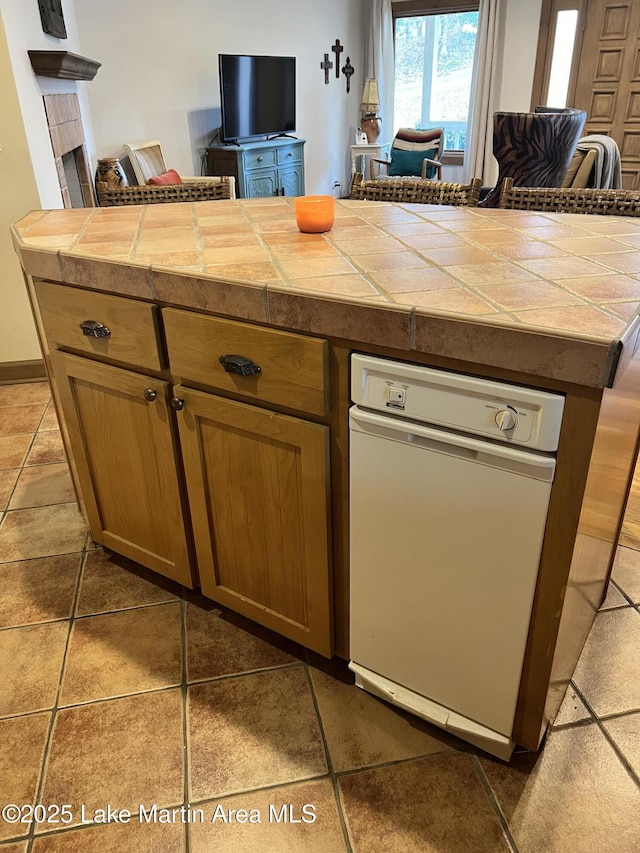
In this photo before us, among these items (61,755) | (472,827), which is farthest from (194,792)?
(472,827)

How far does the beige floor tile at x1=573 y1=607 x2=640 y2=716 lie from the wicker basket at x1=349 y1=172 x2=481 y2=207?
147cm

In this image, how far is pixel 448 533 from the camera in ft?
3.46

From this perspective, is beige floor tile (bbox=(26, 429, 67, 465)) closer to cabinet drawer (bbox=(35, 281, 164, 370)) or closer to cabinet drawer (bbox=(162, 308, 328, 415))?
cabinet drawer (bbox=(35, 281, 164, 370))

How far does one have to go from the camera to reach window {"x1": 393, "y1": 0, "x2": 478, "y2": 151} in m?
6.29

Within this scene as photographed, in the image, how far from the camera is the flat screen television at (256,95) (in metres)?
4.71

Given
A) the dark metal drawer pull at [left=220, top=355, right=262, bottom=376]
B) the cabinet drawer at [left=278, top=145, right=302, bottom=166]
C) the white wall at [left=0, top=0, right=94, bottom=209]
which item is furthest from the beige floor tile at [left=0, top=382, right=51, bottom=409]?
the cabinet drawer at [left=278, top=145, right=302, bottom=166]

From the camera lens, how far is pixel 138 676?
1.47 m

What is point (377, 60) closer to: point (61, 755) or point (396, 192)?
point (396, 192)

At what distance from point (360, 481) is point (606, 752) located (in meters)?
0.78

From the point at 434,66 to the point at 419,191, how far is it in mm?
5293

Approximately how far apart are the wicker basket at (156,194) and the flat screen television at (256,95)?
269 centimetres

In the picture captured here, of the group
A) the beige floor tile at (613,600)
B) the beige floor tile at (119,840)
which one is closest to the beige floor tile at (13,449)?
the beige floor tile at (119,840)

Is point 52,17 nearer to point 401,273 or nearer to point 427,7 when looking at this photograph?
point 401,273

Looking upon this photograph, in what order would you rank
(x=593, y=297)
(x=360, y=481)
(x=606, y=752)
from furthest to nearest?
(x=606, y=752)
(x=360, y=481)
(x=593, y=297)
